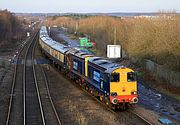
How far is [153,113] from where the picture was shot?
21141mm

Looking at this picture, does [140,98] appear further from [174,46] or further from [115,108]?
[174,46]

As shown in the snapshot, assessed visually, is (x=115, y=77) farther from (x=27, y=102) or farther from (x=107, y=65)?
(x=27, y=102)

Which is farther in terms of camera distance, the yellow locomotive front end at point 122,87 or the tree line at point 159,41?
the tree line at point 159,41

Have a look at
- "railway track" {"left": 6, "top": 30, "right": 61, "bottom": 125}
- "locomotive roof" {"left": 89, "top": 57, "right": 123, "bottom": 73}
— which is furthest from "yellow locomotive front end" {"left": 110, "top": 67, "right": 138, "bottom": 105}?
"railway track" {"left": 6, "top": 30, "right": 61, "bottom": 125}

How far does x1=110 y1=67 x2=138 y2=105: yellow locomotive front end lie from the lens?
20.7 m

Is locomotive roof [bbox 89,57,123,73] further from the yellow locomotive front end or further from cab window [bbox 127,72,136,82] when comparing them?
cab window [bbox 127,72,136,82]

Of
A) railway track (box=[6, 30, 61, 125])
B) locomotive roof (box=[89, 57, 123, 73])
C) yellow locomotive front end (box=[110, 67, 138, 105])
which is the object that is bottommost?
railway track (box=[6, 30, 61, 125])

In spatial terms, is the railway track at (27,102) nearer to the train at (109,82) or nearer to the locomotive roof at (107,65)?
the train at (109,82)

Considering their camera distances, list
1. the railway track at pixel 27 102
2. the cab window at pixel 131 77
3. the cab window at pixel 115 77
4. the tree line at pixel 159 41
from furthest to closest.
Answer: the tree line at pixel 159 41
the cab window at pixel 131 77
the cab window at pixel 115 77
the railway track at pixel 27 102

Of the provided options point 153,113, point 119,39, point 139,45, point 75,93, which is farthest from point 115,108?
point 119,39

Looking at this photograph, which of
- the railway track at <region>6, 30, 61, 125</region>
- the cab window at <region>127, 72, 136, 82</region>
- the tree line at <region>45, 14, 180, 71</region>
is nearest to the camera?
the railway track at <region>6, 30, 61, 125</region>

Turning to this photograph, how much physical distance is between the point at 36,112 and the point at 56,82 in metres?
11.2

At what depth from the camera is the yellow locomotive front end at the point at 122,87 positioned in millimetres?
20688

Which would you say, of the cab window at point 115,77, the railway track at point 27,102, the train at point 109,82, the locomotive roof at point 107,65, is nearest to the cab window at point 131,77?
the train at point 109,82
